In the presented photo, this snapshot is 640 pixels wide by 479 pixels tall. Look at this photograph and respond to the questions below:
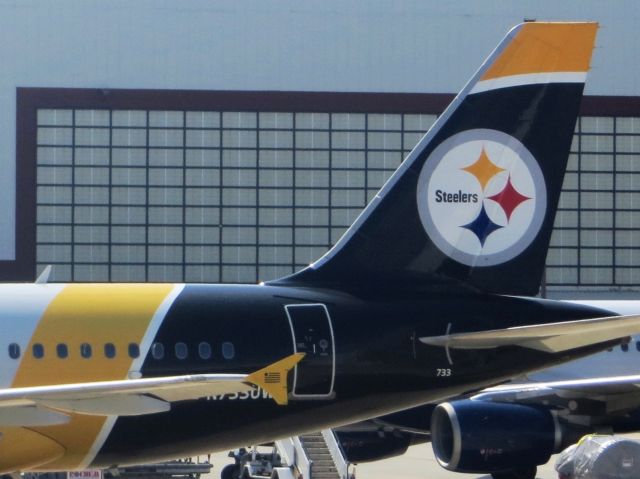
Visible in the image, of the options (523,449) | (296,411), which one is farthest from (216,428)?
(523,449)

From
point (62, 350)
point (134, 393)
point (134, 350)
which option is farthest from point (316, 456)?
point (134, 393)

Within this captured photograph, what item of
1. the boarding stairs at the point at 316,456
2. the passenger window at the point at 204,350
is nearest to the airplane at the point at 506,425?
the boarding stairs at the point at 316,456

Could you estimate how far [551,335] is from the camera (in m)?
13.9

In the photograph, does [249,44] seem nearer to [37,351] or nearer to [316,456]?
[316,456]

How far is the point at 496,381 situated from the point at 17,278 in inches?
1192

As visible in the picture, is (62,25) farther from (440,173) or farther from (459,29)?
(440,173)

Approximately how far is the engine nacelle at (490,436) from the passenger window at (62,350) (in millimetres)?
7350

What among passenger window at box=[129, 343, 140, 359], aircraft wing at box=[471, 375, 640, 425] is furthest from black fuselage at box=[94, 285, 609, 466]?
aircraft wing at box=[471, 375, 640, 425]

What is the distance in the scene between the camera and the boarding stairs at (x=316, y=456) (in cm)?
1794

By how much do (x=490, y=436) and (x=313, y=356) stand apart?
5899mm

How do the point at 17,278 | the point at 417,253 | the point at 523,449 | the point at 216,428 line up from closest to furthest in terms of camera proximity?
the point at 216,428
the point at 417,253
the point at 523,449
the point at 17,278

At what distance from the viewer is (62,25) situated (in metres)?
43.1

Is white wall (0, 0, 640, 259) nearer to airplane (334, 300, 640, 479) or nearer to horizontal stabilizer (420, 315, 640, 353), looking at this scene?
airplane (334, 300, 640, 479)

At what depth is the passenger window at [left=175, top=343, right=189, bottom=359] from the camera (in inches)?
554
